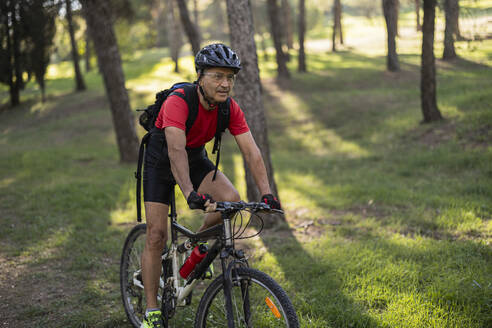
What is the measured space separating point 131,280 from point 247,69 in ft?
12.8

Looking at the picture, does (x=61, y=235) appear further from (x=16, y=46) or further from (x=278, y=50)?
(x=16, y=46)

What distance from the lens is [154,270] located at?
3896mm

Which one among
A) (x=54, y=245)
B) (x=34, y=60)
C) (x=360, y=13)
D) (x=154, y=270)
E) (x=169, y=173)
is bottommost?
(x=54, y=245)

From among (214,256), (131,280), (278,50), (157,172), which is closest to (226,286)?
(214,256)

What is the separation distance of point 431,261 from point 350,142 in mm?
9449

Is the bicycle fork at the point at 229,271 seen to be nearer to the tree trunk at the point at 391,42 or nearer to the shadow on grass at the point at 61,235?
the shadow on grass at the point at 61,235

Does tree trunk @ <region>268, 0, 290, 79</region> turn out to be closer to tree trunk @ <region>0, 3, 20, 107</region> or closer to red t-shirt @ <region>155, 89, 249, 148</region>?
tree trunk @ <region>0, 3, 20, 107</region>

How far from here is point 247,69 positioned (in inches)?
277

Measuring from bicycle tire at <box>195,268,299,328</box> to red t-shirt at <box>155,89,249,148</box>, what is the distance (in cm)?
129

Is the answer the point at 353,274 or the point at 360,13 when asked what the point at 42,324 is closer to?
the point at 353,274

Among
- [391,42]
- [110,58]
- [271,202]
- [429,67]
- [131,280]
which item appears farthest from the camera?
[391,42]

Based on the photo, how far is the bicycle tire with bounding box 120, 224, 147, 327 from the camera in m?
4.60

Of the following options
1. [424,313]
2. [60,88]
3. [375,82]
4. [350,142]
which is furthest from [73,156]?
[60,88]

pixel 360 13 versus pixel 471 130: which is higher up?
pixel 360 13
